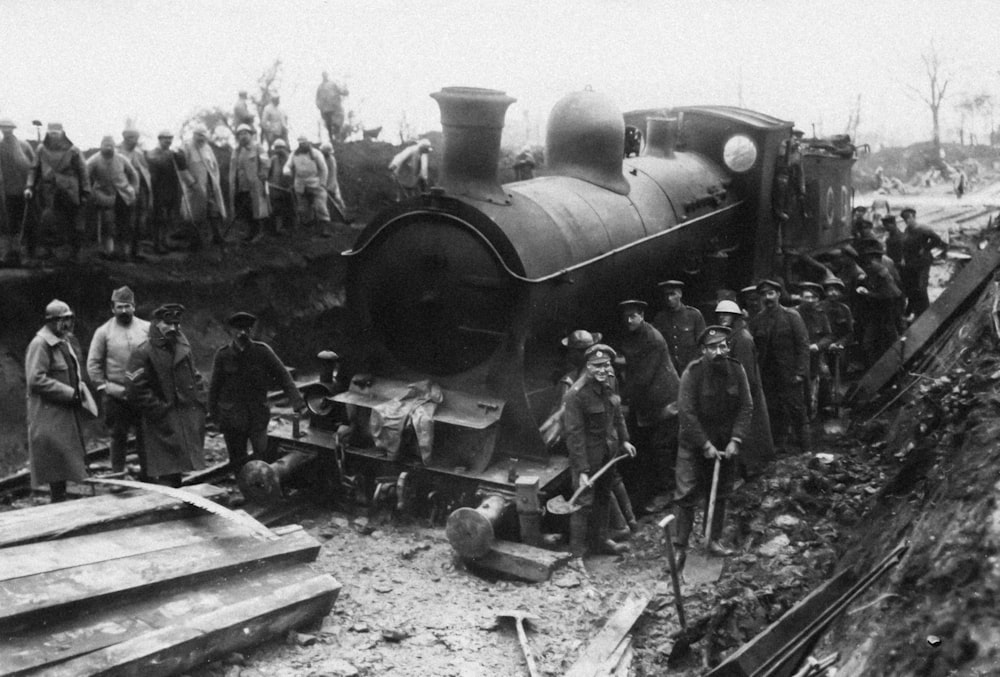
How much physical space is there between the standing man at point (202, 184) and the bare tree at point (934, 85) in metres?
35.3

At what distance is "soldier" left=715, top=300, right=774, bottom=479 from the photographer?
785 centimetres

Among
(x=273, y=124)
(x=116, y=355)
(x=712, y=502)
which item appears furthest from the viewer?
(x=273, y=124)

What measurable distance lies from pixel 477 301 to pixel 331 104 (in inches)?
451

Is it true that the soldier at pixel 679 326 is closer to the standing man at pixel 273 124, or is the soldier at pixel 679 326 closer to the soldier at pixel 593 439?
the soldier at pixel 593 439

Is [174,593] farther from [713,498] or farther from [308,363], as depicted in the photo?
[308,363]

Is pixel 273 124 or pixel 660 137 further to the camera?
pixel 273 124

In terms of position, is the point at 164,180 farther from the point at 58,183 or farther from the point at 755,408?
the point at 755,408

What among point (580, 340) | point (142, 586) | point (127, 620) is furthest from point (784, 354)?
point (127, 620)

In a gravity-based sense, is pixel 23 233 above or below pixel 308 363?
above

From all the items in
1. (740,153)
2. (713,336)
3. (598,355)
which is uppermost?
(740,153)

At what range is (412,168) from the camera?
14711 mm

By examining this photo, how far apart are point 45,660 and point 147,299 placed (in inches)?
290

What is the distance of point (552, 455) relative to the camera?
7223mm

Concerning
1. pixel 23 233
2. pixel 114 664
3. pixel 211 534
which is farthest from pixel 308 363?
pixel 114 664
